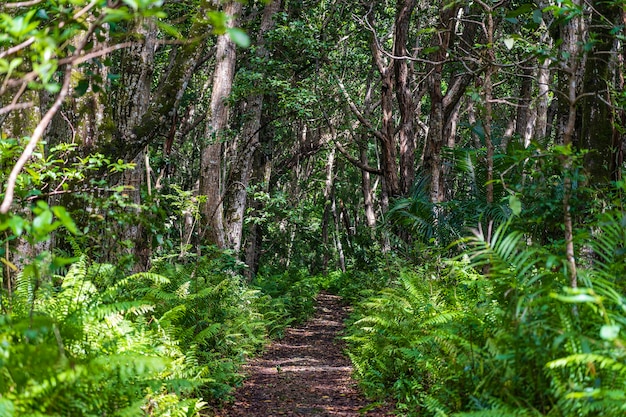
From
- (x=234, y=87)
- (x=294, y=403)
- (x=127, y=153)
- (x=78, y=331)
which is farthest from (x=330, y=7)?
(x=78, y=331)

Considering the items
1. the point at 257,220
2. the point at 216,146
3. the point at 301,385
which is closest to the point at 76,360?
the point at 301,385

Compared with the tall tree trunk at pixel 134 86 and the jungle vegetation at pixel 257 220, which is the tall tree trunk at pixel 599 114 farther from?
the tall tree trunk at pixel 134 86

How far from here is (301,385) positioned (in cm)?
887

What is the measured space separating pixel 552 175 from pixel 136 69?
208 inches

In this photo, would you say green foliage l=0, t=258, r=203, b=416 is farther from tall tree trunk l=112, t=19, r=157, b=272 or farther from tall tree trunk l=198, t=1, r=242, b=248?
tall tree trunk l=198, t=1, r=242, b=248

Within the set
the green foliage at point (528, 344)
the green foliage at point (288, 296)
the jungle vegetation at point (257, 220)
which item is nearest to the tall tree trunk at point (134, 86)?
the jungle vegetation at point (257, 220)

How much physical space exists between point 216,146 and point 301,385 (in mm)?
5507

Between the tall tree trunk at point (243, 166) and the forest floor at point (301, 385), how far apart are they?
9.00 feet

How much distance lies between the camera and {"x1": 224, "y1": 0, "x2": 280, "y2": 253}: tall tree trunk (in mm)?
13945

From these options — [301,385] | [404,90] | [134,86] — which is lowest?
[301,385]

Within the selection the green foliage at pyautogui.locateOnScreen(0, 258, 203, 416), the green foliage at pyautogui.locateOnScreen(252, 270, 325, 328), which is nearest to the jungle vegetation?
the green foliage at pyautogui.locateOnScreen(0, 258, 203, 416)

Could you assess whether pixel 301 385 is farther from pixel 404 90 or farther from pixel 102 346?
pixel 404 90

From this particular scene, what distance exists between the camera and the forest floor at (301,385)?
7226 mm

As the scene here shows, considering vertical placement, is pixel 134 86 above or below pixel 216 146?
above
